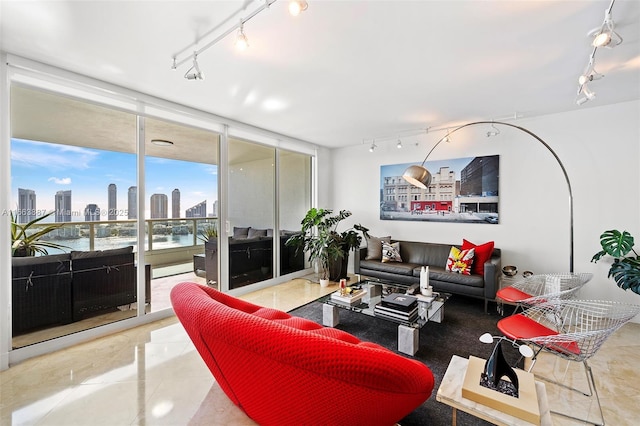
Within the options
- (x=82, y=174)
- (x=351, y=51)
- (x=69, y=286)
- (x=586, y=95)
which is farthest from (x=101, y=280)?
(x=586, y=95)

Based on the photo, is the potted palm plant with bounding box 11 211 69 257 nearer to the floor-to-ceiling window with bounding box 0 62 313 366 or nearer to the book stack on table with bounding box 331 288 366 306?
the floor-to-ceiling window with bounding box 0 62 313 366

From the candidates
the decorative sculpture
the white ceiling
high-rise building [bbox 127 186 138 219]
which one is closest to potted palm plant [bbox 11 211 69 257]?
high-rise building [bbox 127 186 138 219]

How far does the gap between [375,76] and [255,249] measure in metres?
3.27

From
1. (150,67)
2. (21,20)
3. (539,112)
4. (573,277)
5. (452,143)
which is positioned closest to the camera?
(21,20)

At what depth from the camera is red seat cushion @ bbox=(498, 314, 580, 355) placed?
74.7 inches

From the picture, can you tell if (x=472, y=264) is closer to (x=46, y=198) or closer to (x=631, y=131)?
(x=631, y=131)

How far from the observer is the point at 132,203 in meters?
3.24

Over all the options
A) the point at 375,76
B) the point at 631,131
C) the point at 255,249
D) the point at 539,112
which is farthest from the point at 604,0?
the point at 255,249

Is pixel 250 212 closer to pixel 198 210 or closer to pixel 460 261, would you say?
pixel 198 210

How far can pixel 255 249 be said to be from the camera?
4777 millimetres

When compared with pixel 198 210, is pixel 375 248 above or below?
below

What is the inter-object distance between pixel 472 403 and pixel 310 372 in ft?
3.06

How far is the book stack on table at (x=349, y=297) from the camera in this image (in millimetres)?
3133

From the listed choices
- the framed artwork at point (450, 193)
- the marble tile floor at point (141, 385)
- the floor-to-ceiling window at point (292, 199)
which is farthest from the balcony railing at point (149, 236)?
the framed artwork at point (450, 193)
